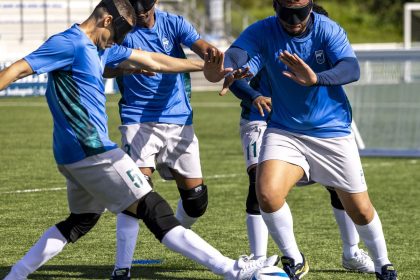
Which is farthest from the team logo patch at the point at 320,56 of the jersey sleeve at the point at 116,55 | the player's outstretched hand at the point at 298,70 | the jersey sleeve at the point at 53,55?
the jersey sleeve at the point at 53,55

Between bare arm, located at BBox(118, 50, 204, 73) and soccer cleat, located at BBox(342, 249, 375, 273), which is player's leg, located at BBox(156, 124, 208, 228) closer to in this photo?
bare arm, located at BBox(118, 50, 204, 73)

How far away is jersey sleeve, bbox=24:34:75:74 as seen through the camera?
20.5 feet

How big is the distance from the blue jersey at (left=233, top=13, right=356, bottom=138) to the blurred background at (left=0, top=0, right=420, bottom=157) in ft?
18.8

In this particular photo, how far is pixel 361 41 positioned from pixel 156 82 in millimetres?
41854

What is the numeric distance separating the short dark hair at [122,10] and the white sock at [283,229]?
1579 mm

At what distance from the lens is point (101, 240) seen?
9148 mm

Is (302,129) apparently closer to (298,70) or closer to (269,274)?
(298,70)

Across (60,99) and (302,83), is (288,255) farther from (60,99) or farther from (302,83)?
(60,99)

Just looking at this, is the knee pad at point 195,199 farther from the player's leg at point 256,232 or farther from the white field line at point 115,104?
the white field line at point 115,104

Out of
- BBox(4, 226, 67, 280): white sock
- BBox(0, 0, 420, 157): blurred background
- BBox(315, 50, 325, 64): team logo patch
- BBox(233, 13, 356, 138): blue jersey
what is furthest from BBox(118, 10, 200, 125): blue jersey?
BBox(0, 0, 420, 157): blurred background

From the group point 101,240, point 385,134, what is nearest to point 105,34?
point 101,240

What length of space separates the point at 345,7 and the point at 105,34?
53194 millimetres

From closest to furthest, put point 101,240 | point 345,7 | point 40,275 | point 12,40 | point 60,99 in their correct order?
point 60,99 < point 40,275 < point 101,240 < point 12,40 < point 345,7

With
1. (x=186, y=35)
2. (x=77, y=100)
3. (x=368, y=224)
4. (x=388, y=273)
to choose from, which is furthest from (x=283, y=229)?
(x=186, y=35)
